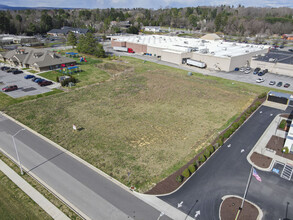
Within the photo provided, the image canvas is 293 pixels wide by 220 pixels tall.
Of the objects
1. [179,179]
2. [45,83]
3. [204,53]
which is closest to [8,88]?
[45,83]

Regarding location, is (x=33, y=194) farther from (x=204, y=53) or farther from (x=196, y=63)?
(x=204, y=53)

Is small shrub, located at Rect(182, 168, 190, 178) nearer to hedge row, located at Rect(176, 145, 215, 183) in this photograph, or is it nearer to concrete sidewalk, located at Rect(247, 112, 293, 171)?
hedge row, located at Rect(176, 145, 215, 183)

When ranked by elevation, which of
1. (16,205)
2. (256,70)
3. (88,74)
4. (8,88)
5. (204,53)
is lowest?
(16,205)

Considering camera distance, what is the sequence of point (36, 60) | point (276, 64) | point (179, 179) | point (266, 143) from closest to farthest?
point (179, 179), point (266, 143), point (36, 60), point (276, 64)

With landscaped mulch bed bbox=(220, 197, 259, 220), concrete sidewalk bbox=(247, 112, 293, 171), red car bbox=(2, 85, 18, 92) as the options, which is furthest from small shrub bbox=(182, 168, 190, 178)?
red car bbox=(2, 85, 18, 92)

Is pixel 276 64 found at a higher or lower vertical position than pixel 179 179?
higher

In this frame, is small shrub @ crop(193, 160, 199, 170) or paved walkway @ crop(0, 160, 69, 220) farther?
small shrub @ crop(193, 160, 199, 170)
